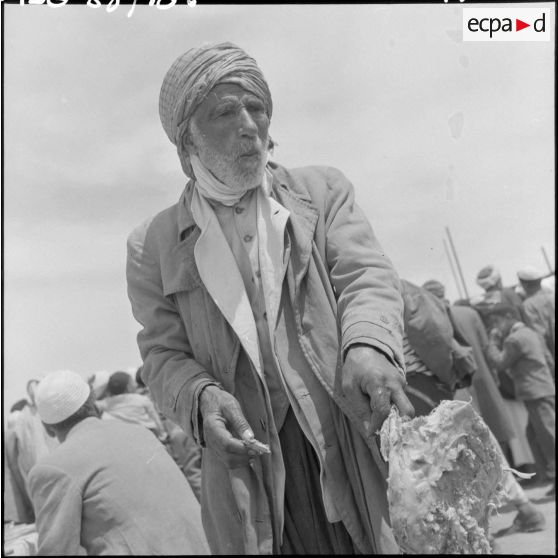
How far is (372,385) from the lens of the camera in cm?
235

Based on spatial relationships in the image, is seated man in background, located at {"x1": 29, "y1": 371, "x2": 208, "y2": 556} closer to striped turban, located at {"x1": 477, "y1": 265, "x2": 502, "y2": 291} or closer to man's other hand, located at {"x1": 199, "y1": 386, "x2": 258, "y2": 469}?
man's other hand, located at {"x1": 199, "y1": 386, "x2": 258, "y2": 469}

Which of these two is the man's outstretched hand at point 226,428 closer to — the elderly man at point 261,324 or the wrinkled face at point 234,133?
the elderly man at point 261,324

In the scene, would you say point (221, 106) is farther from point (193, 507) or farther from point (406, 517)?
point (193, 507)

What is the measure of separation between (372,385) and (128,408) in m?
3.90

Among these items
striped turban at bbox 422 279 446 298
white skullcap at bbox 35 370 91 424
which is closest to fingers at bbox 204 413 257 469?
white skullcap at bbox 35 370 91 424

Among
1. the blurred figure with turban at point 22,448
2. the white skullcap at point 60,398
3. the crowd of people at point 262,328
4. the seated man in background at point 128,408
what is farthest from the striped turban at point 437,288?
the crowd of people at point 262,328

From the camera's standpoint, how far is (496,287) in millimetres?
7234

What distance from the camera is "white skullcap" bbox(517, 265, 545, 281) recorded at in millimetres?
6922

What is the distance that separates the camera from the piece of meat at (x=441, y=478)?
2225 millimetres

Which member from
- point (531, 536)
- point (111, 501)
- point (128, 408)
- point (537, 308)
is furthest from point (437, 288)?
point (111, 501)

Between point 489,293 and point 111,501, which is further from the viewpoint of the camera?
point 489,293

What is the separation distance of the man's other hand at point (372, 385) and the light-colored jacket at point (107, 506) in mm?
1506

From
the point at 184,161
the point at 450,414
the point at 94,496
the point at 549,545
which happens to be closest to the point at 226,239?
the point at 184,161

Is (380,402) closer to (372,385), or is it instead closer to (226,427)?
(372,385)
